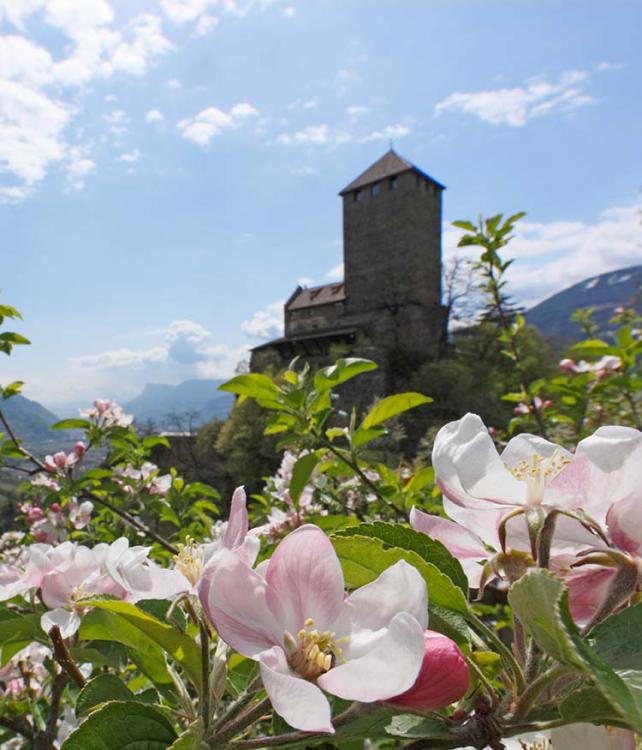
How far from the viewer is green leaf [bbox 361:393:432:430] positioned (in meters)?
1.38

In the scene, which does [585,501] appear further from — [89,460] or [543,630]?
[89,460]

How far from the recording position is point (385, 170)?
28875 millimetres

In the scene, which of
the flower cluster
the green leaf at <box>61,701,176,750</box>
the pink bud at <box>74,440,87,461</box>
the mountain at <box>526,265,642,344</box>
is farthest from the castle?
the mountain at <box>526,265,642,344</box>

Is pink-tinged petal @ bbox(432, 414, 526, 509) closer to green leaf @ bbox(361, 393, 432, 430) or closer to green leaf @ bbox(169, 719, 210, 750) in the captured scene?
green leaf @ bbox(169, 719, 210, 750)

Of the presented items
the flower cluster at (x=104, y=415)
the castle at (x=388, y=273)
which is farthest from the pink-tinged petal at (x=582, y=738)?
the castle at (x=388, y=273)

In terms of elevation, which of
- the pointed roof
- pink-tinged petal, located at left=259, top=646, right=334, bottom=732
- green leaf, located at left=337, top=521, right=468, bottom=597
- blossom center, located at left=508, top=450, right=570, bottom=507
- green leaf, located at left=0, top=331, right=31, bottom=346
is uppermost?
the pointed roof

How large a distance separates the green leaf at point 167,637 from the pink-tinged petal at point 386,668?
14 centimetres

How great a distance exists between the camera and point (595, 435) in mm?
438

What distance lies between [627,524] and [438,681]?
0.18m

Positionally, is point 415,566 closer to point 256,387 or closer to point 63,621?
point 63,621

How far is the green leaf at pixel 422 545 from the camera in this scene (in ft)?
1.49

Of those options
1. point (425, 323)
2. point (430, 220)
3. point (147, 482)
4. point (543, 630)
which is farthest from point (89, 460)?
point (430, 220)

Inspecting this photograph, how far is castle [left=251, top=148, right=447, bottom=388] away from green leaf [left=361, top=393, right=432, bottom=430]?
23988 millimetres

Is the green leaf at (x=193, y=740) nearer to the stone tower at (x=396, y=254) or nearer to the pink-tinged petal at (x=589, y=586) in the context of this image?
the pink-tinged petal at (x=589, y=586)
